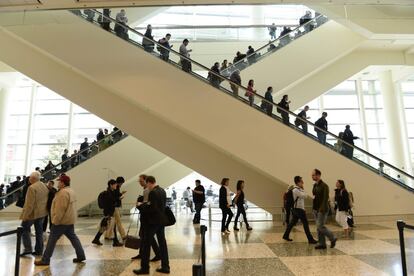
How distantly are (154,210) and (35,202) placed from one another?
2.64 meters

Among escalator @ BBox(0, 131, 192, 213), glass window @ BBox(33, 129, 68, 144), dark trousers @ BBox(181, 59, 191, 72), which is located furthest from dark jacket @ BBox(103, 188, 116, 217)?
glass window @ BBox(33, 129, 68, 144)

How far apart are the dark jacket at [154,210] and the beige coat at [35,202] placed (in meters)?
2.38

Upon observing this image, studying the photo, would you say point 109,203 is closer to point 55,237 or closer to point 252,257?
point 55,237

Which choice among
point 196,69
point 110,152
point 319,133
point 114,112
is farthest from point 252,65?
point 110,152

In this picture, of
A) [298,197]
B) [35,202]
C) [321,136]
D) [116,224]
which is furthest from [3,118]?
[298,197]

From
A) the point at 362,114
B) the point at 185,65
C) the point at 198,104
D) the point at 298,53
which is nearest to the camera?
the point at 198,104

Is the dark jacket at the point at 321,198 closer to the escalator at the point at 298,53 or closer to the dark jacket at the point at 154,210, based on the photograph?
the dark jacket at the point at 154,210

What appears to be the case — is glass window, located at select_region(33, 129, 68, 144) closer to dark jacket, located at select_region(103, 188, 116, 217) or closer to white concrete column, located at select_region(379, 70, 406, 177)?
dark jacket, located at select_region(103, 188, 116, 217)

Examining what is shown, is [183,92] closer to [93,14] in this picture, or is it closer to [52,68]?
[93,14]

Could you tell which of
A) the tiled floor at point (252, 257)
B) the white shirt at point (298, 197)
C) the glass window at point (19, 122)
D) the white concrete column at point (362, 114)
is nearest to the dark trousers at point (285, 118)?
the white shirt at point (298, 197)

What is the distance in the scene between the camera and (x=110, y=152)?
41.8ft

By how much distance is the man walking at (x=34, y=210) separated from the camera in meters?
5.81

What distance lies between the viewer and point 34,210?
588 cm

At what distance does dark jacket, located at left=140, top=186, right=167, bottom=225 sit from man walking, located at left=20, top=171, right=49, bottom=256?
239 centimetres
